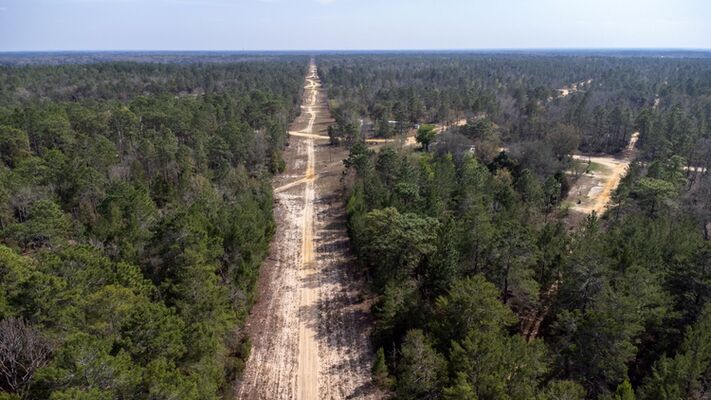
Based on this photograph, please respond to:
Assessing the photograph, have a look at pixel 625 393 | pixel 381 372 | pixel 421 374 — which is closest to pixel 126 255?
pixel 381 372

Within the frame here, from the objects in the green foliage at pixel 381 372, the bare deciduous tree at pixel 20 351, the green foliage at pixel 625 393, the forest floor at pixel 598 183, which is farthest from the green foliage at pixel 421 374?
the forest floor at pixel 598 183

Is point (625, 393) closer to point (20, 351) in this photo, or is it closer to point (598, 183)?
point (20, 351)

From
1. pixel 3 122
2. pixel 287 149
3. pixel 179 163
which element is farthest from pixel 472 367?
pixel 287 149

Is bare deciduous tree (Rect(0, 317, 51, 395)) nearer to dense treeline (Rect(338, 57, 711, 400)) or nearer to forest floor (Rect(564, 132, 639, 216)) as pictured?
dense treeline (Rect(338, 57, 711, 400))

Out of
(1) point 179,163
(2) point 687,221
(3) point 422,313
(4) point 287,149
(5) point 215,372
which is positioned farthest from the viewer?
(4) point 287,149

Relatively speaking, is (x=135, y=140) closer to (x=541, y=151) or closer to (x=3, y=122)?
(x=3, y=122)

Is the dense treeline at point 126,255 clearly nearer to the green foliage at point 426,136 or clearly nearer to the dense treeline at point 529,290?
the dense treeline at point 529,290

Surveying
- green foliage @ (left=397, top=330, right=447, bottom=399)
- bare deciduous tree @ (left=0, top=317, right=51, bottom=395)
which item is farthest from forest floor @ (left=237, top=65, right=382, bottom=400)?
bare deciduous tree @ (left=0, top=317, right=51, bottom=395)
